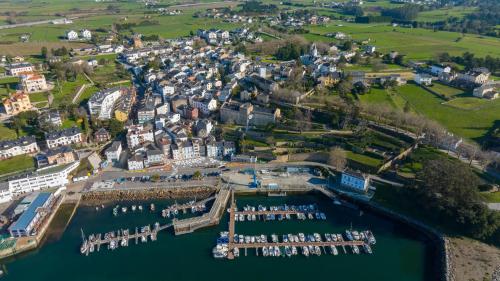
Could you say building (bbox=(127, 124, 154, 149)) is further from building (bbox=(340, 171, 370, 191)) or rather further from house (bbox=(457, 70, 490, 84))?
house (bbox=(457, 70, 490, 84))

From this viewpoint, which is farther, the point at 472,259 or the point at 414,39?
the point at 414,39

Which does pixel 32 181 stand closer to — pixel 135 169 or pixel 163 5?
pixel 135 169

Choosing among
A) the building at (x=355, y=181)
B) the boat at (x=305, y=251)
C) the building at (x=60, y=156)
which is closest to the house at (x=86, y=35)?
the building at (x=60, y=156)

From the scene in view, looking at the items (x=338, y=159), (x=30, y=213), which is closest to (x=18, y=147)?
(x=30, y=213)

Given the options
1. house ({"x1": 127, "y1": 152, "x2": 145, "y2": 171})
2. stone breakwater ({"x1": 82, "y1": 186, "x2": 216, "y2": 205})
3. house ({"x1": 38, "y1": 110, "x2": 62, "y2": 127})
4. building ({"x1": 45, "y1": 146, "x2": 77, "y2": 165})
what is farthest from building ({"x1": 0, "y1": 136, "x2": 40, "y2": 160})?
house ({"x1": 127, "y1": 152, "x2": 145, "y2": 171})

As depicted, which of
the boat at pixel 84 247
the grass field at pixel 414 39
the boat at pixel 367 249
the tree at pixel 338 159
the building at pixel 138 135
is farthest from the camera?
the grass field at pixel 414 39

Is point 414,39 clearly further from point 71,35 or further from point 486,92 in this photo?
point 71,35

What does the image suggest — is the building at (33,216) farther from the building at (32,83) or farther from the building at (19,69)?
the building at (19,69)
